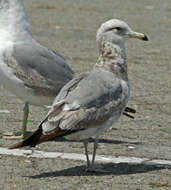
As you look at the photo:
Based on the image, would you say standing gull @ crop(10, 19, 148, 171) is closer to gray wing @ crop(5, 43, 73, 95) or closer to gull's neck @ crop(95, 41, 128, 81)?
gull's neck @ crop(95, 41, 128, 81)

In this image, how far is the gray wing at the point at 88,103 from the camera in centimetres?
539

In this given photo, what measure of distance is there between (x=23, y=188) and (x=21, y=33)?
7.24 ft

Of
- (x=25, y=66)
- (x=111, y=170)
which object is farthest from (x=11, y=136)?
(x=111, y=170)

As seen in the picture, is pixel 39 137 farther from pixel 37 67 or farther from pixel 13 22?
pixel 13 22

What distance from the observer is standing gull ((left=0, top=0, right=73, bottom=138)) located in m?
6.67

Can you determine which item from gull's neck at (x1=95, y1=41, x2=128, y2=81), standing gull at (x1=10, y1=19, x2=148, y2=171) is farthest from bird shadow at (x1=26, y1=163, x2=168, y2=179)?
gull's neck at (x1=95, y1=41, x2=128, y2=81)

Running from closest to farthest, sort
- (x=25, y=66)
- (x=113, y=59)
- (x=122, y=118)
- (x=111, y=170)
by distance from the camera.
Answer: (x=111, y=170)
(x=113, y=59)
(x=25, y=66)
(x=122, y=118)

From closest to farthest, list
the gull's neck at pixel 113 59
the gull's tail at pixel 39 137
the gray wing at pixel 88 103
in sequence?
the gull's tail at pixel 39 137, the gray wing at pixel 88 103, the gull's neck at pixel 113 59

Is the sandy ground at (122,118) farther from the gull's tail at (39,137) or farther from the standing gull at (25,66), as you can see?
the standing gull at (25,66)

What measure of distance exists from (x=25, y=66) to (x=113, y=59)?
1146 millimetres

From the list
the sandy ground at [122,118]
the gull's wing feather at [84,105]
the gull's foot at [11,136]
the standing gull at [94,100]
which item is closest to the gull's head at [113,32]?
the standing gull at [94,100]

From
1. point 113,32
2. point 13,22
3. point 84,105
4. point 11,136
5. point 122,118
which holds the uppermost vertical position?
point 113,32

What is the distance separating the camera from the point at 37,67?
6793mm

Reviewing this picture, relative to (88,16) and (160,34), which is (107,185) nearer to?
(160,34)
